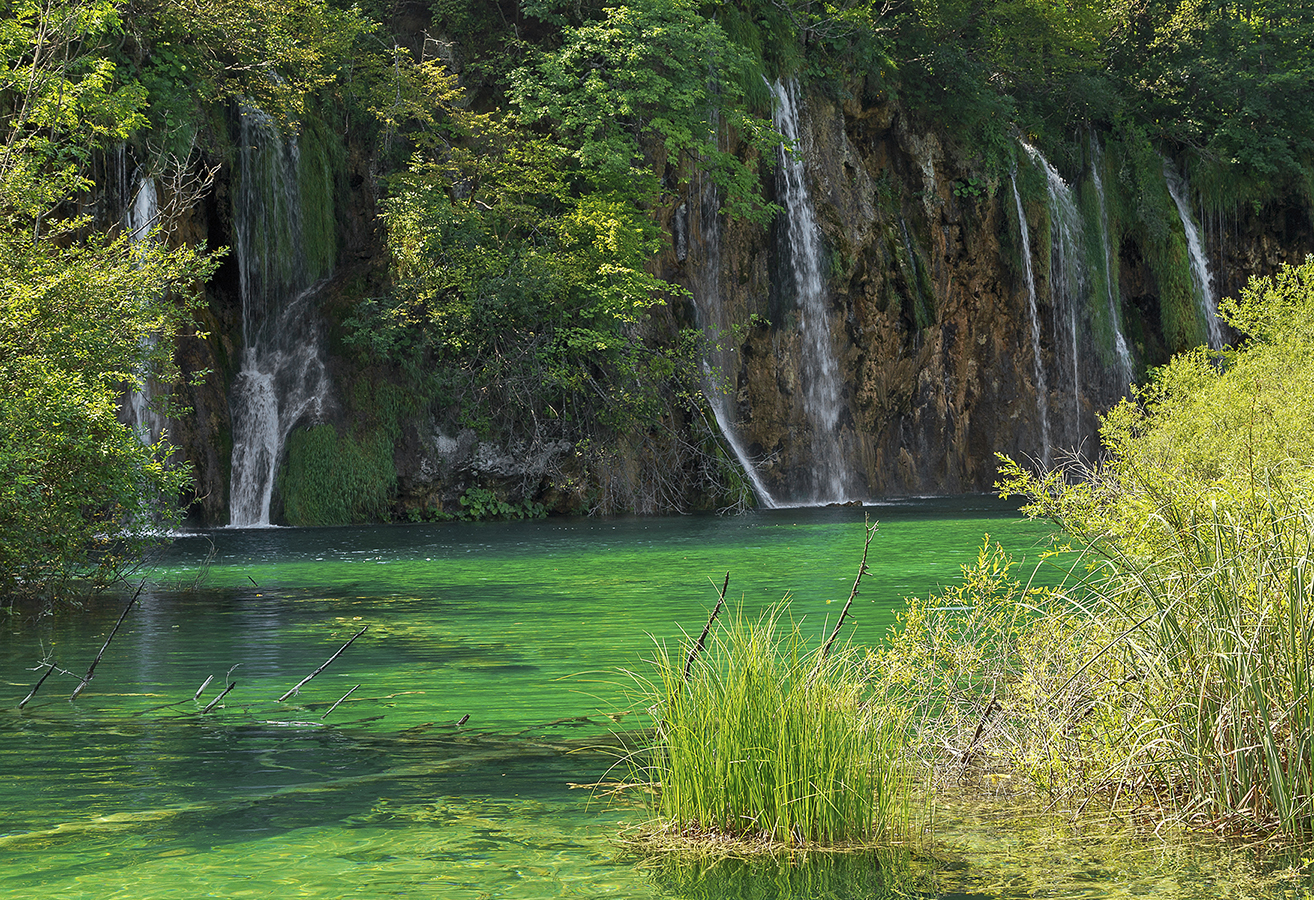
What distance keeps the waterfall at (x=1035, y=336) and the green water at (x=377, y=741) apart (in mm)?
24914

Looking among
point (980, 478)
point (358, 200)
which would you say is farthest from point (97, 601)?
point (980, 478)

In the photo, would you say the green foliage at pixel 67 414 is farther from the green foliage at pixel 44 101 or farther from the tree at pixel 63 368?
the green foliage at pixel 44 101

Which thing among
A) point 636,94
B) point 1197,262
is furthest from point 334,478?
point 1197,262

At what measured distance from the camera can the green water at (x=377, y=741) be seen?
5875mm

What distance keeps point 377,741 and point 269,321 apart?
21.7 metres

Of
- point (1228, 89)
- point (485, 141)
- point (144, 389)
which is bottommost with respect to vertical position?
point (144, 389)

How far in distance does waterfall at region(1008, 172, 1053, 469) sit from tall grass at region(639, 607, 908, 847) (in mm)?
36650

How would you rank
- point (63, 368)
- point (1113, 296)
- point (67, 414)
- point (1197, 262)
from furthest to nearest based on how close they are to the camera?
point (1197, 262), point (1113, 296), point (63, 368), point (67, 414)

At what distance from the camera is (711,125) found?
30516 millimetres

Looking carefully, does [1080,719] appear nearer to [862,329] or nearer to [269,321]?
[269,321]

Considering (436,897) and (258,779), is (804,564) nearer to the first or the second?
(258,779)

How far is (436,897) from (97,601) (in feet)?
36.1

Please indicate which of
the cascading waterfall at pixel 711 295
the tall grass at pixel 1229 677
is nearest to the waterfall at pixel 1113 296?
the cascading waterfall at pixel 711 295

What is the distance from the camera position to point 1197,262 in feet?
143
